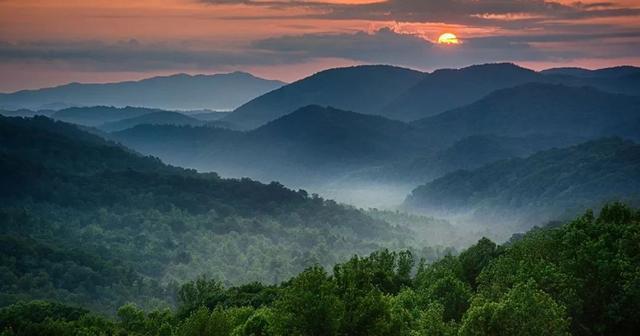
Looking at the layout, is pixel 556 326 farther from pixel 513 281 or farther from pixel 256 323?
→ pixel 256 323

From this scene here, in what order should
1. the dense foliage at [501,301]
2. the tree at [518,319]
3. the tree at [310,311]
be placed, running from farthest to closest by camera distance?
the tree at [310,311], the dense foliage at [501,301], the tree at [518,319]

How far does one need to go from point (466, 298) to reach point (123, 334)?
50.6 meters

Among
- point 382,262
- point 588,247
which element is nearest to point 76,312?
point 382,262

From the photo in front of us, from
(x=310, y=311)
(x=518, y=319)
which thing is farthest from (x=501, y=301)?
(x=310, y=311)

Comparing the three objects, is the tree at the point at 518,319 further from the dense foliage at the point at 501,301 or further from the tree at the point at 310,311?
the tree at the point at 310,311

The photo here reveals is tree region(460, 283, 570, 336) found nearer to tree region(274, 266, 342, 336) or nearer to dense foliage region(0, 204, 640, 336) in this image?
dense foliage region(0, 204, 640, 336)

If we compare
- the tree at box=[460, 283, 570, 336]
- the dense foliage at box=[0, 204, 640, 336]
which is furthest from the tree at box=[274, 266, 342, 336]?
the tree at box=[460, 283, 570, 336]

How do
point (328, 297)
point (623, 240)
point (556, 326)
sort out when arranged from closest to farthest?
point (556, 326) → point (328, 297) → point (623, 240)

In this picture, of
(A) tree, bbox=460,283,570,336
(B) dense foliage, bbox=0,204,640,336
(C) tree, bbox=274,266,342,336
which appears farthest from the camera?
(C) tree, bbox=274,266,342,336

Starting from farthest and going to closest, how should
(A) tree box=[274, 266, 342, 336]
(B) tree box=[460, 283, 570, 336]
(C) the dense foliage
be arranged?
1. (A) tree box=[274, 266, 342, 336]
2. (C) the dense foliage
3. (B) tree box=[460, 283, 570, 336]

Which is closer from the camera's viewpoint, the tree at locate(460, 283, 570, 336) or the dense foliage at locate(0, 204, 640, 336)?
the tree at locate(460, 283, 570, 336)

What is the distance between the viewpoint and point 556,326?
4484cm

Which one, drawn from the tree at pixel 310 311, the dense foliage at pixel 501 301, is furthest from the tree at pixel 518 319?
the tree at pixel 310 311

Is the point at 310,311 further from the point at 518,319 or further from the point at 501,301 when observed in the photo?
the point at 518,319
